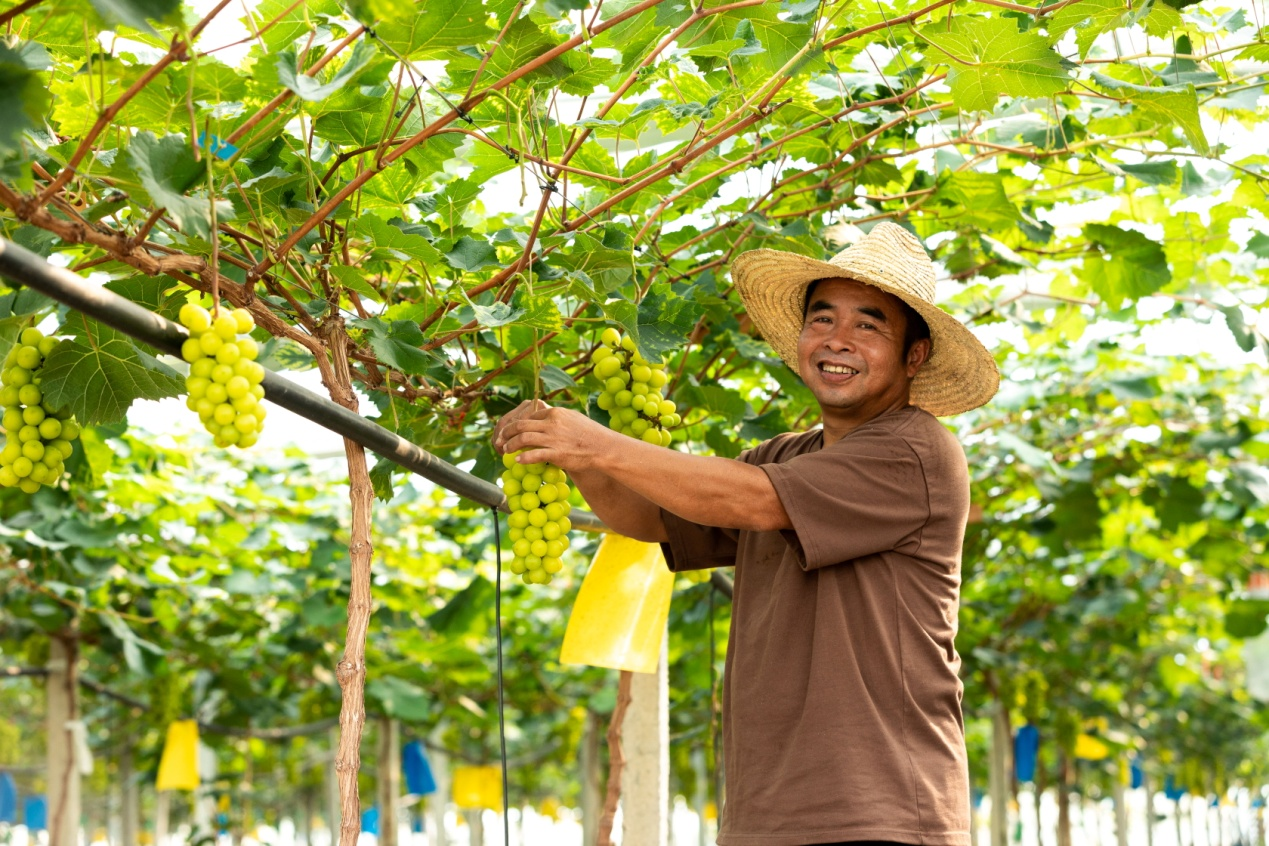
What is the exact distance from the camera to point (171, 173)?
57.9 inches

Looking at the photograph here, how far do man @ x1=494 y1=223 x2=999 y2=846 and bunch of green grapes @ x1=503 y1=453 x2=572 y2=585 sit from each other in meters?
0.05

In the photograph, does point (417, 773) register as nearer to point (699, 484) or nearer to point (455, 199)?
point (455, 199)

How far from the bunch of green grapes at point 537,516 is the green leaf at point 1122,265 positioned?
73.8 inches

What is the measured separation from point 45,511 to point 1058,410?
13.0ft

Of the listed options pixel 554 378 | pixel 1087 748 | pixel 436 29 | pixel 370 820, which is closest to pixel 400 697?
pixel 554 378

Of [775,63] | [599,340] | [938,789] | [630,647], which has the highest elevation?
[775,63]

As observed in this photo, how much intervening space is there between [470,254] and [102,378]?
60 cm

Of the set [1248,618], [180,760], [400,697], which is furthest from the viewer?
[1248,618]

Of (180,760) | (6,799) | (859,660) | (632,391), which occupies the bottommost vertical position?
(6,799)

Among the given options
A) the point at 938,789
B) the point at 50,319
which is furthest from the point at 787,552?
the point at 50,319

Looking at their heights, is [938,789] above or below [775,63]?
below

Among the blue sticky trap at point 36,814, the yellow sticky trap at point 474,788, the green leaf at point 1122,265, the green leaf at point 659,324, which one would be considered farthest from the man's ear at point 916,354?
the blue sticky trap at point 36,814

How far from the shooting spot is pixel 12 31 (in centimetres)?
162

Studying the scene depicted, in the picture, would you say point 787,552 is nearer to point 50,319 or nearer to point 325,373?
point 325,373
